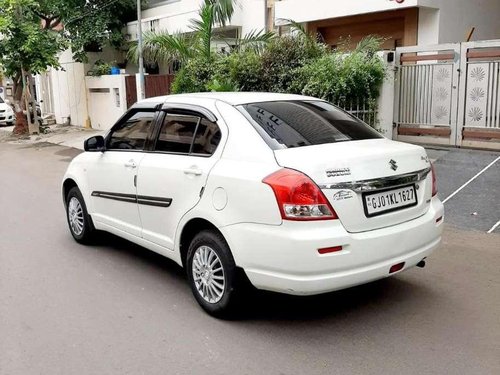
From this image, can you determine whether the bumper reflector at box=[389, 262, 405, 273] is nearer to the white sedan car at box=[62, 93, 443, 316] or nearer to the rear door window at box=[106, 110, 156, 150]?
the white sedan car at box=[62, 93, 443, 316]

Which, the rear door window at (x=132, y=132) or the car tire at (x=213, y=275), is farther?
the rear door window at (x=132, y=132)

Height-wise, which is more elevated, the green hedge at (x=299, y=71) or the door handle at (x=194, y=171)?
the green hedge at (x=299, y=71)

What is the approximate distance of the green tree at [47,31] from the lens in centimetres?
1784

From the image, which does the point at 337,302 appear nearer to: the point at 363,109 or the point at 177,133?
the point at 177,133

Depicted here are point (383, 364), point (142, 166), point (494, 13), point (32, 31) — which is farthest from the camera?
point (32, 31)

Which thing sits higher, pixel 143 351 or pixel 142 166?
pixel 142 166

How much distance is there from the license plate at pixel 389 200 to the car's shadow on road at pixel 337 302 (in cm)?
90

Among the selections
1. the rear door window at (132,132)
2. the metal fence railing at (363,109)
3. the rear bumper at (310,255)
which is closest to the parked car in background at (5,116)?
the metal fence railing at (363,109)

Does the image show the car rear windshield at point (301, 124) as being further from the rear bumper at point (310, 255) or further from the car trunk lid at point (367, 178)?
the rear bumper at point (310, 255)

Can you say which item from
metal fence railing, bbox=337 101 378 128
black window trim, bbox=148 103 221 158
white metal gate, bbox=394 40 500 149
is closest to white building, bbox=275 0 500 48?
white metal gate, bbox=394 40 500 149

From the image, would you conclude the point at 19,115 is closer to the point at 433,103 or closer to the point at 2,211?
the point at 2,211

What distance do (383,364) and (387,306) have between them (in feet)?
3.23

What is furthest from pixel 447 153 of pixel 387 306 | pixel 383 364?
pixel 383 364

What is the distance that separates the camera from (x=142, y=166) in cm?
498
